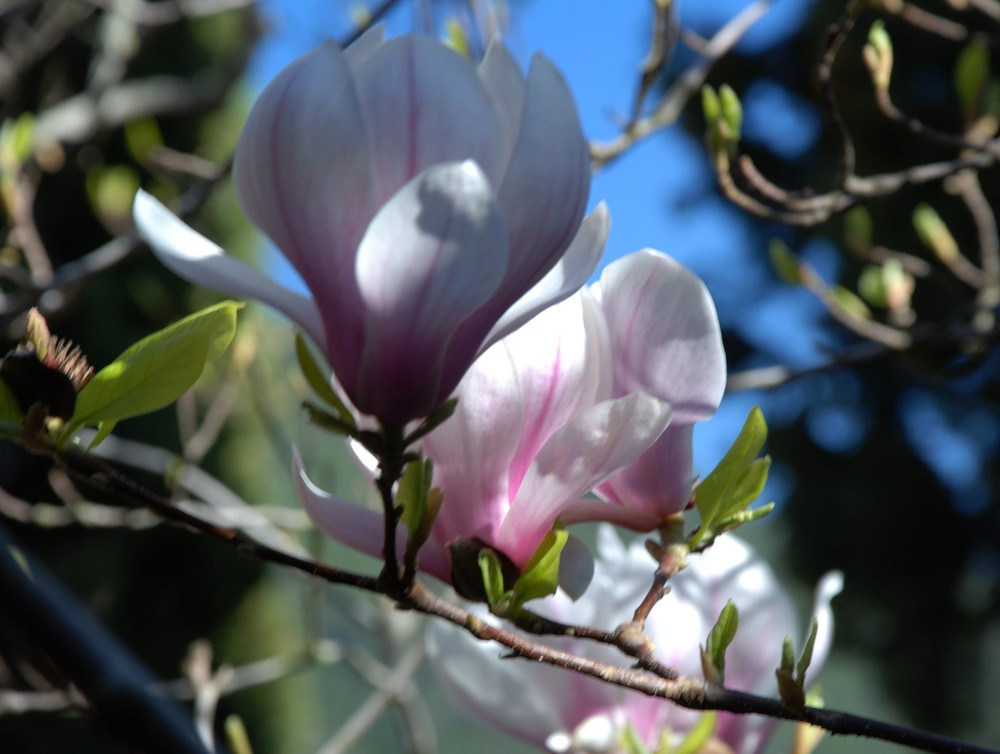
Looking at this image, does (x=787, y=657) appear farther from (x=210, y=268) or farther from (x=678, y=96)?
(x=678, y=96)

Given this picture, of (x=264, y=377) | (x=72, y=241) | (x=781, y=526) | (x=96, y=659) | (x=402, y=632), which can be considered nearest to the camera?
(x=96, y=659)

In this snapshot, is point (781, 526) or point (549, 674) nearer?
point (549, 674)

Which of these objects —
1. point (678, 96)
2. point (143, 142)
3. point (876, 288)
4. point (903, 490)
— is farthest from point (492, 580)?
point (903, 490)

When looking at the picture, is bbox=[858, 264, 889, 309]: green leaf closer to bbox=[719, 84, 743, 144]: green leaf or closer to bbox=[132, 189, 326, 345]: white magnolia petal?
bbox=[719, 84, 743, 144]: green leaf

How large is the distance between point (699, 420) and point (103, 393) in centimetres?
19

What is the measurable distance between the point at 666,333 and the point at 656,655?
0.20 meters

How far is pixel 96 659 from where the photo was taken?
391mm

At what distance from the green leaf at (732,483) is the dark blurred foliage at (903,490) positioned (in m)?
4.79

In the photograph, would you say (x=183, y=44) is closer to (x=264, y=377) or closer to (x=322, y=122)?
(x=264, y=377)

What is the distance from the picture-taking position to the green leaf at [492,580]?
337 mm

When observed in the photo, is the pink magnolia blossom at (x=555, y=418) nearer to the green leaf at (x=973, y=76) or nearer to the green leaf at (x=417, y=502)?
the green leaf at (x=417, y=502)

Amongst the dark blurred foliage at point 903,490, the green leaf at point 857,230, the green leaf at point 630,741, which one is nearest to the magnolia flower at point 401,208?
the green leaf at point 630,741

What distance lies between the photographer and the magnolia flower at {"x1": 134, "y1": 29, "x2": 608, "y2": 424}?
0.27m

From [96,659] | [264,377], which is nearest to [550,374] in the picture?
[96,659]
